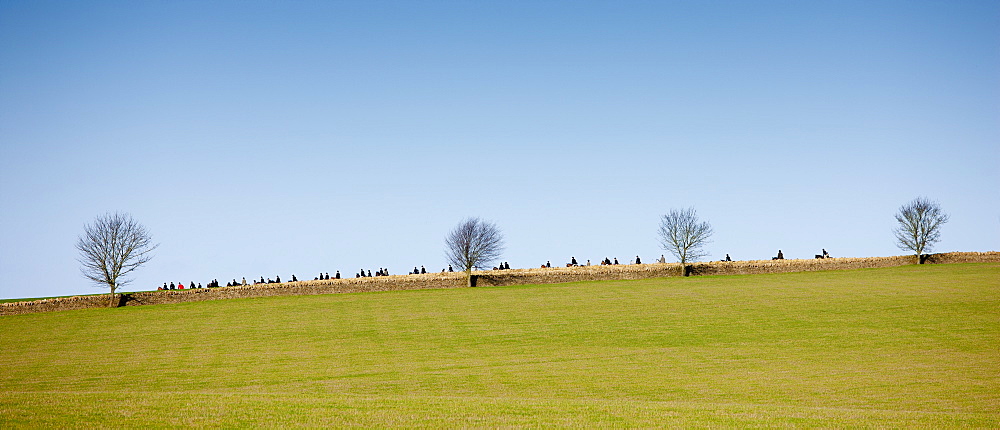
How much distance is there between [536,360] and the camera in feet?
83.9

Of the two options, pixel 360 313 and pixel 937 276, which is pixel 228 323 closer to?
pixel 360 313

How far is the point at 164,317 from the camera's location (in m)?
45.3

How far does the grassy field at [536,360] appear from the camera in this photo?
14195 millimetres

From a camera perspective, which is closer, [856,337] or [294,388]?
[294,388]

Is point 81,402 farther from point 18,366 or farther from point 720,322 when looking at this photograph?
point 720,322

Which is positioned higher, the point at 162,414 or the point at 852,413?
the point at 162,414

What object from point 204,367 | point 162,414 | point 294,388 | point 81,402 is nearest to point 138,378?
point 204,367

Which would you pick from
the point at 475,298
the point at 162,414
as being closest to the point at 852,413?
the point at 162,414

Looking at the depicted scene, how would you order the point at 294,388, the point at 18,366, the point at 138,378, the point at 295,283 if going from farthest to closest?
the point at 295,283
the point at 18,366
the point at 138,378
the point at 294,388

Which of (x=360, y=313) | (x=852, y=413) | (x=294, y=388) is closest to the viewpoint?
(x=852, y=413)

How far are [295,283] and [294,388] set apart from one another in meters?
40.5

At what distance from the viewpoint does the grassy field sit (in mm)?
14195

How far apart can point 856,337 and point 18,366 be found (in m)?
32.8

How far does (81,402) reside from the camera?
14.7m
